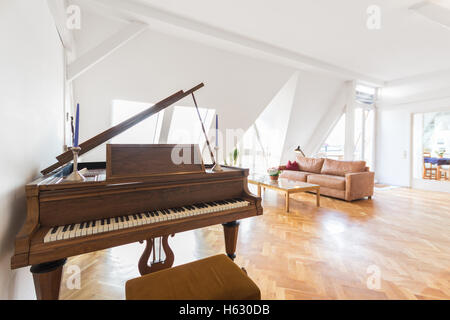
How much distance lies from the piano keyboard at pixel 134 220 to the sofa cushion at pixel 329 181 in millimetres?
3760

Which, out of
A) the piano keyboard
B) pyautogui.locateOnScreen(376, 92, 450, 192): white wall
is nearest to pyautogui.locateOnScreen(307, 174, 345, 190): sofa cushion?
pyautogui.locateOnScreen(376, 92, 450, 192): white wall

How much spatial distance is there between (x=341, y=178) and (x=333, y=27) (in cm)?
297

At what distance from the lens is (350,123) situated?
6488 mm

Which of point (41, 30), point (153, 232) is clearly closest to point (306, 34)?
point (41, 30)

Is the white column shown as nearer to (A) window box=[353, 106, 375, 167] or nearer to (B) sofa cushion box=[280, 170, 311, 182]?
(A) window box=[353, 106, 375, 167]

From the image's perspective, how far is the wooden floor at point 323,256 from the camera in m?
1.81

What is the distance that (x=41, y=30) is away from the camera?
1650 millimetres

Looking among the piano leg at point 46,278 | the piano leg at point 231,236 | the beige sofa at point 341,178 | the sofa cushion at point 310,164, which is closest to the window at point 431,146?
the beige sofa at point 341,178

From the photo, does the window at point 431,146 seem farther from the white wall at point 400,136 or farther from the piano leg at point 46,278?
the piano leg at point 46,278

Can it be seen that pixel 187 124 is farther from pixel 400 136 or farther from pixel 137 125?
pixel 400 136

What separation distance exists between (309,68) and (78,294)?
5.69 meters

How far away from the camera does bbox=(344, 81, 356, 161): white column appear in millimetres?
6418

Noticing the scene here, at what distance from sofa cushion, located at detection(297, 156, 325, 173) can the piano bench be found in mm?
5092

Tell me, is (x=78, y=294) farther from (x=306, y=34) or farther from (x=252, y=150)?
(x=252, y=150)
